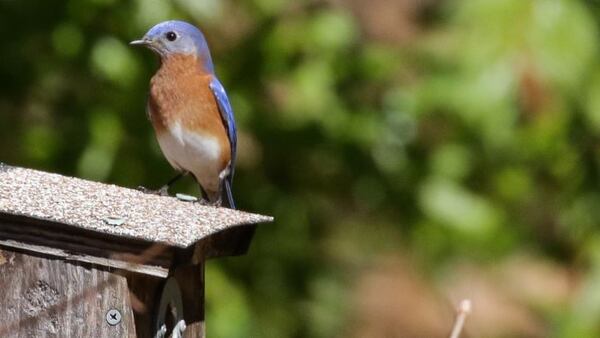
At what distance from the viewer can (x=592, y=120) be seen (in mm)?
4590

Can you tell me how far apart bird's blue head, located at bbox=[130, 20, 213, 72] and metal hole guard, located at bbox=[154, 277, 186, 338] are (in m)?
0.61

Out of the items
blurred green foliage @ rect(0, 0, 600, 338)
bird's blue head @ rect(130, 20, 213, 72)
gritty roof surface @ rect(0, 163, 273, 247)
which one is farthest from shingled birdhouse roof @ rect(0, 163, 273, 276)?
blurred green foliage @ rect(0, 0, 600, 338)

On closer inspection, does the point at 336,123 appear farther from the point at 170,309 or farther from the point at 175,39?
the point at 170,309

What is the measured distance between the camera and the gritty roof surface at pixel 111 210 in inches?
102

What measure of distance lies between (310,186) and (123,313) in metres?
2.68

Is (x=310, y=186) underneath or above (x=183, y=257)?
above

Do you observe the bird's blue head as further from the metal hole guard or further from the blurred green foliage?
the blurred green foliage

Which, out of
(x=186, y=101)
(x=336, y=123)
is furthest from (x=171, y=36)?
(x=336, y=123)

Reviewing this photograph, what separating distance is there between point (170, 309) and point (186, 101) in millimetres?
A: 691

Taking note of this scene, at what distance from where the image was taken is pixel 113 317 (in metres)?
2.68

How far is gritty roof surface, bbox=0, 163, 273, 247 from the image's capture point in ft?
8.51

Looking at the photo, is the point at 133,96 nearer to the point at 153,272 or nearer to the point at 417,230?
the point at 417,230

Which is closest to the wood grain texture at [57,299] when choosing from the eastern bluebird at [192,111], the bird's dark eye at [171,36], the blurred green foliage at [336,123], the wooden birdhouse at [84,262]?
the wooden birdhouse at [84,262]

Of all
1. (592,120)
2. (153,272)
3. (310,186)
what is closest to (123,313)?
(153,272)
